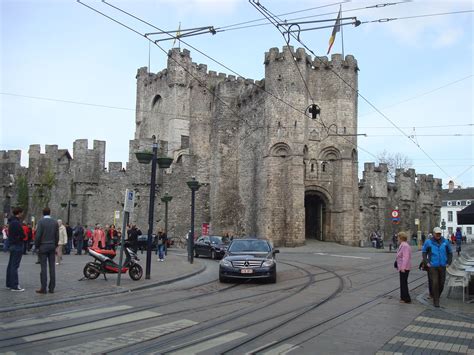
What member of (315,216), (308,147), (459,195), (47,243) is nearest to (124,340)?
(47,243)

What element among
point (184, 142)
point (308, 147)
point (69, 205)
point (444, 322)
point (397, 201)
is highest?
point (184, 142)

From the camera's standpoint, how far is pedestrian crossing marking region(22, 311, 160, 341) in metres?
6.48

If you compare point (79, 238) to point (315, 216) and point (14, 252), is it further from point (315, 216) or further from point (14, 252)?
point (315, 216)

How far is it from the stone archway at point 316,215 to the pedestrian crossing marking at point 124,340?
2925cm

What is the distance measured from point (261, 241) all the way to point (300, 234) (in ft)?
61.1

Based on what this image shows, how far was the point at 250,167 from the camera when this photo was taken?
38438 millimetres

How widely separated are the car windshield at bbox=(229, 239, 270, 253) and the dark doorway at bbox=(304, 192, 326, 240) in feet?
72.3

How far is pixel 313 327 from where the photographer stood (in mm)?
7457

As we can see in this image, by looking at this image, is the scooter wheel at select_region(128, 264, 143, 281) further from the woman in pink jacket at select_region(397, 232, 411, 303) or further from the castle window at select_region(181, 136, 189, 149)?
the castle window at select_region(181, 136, 189, 149)

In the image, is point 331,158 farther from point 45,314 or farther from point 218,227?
point 45,314

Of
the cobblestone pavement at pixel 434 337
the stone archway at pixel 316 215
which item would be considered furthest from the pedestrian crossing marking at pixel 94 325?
the stone archway at pixel 316 215

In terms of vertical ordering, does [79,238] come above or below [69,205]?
below

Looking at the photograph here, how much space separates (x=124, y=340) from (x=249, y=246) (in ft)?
27.4

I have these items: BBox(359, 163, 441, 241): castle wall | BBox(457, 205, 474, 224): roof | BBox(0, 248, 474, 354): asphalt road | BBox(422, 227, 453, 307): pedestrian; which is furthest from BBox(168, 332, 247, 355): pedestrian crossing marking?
BBox(359, 163, 441, 241): castle wall
